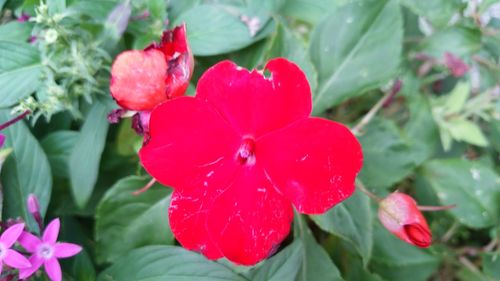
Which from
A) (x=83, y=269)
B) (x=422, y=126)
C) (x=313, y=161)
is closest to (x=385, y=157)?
(x=422, y=126)

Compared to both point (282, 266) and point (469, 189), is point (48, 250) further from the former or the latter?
point (469, 189)

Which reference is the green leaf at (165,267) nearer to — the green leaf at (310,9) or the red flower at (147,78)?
the red flower at (147,78)

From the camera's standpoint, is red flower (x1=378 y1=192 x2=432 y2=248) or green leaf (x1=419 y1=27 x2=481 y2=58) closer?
red flower (x1=378 y1=192 x2=432 y2=248)

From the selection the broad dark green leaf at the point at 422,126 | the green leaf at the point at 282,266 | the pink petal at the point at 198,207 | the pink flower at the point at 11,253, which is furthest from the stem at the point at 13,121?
the broad dark green leaf at the point at 422,126

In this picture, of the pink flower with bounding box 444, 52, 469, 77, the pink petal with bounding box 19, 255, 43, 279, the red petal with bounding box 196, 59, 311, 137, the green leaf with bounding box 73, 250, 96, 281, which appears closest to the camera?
the red petal with bounding box 196, 59, 311, 137

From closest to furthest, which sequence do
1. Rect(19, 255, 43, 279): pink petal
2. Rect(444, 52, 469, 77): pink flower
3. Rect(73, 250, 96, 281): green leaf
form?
1. Rect(19, 255, 43, 279): pink petal
2. Rect(73, 250, 96, 281): green leaf
3. Rect(444, 52, 469, 77): pink flower

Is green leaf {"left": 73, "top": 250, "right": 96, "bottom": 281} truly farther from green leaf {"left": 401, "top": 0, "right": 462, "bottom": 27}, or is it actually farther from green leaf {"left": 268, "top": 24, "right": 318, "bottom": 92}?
green leaf {"left": 401, "top": 0, "right": 462, "bottom": 27}

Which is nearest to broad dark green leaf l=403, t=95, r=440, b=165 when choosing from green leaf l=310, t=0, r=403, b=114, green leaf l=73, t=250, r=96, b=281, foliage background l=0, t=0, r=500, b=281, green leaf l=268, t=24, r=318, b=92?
foliage background l=0, t=0, r=500, b=281
